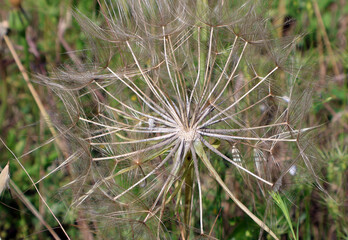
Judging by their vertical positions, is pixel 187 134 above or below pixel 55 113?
below

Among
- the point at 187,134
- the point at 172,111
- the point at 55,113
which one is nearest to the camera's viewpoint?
the point at 187,134

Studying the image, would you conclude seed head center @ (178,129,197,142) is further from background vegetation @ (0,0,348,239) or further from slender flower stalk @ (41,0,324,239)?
background vegetation @ (0,0,348,239)

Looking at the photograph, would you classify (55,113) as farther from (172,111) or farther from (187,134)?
(187,134)

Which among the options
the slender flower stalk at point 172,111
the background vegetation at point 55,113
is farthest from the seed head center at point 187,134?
the background vegetation at point 55,113

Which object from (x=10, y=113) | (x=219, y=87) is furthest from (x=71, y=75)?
(x=10, y=113)

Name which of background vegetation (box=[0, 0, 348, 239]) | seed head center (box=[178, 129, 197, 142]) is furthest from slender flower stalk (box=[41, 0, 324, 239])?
background vegetation (box=[0, 0, 348, 239])

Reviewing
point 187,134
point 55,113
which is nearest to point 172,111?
point 187,134
